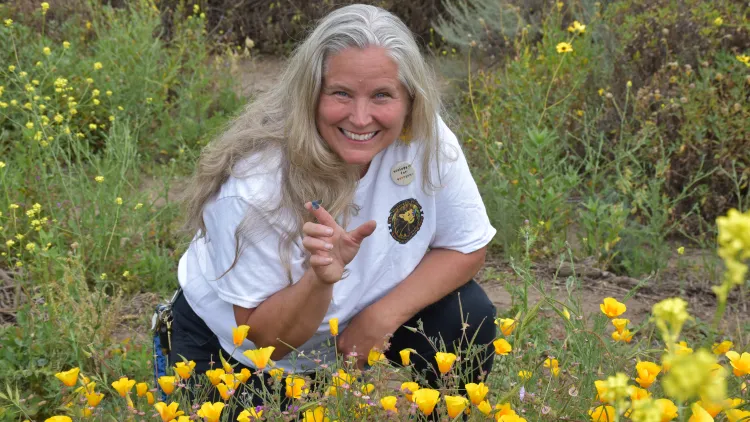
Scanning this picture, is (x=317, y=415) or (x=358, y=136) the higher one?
(x=358, y=136)

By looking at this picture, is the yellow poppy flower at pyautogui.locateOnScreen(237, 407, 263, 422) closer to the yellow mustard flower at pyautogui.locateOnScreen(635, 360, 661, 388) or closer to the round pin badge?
the yellow mustard flower at pyautogui.locateOnScreen(635, 360, 661, 388)

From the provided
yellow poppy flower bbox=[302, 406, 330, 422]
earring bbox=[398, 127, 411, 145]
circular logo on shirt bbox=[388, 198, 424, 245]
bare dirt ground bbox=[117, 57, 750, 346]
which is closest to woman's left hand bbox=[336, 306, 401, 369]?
circular logo on shirt bbox=[388, 198, 424, 245]

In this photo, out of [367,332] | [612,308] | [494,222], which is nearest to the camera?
[612,308]

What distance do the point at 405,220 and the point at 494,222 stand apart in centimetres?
149

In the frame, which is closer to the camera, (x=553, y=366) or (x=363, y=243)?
(x=553, y=366)

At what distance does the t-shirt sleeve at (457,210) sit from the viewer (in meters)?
2.43

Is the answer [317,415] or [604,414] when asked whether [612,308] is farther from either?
[317,415]

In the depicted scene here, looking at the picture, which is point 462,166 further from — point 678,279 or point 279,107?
point 678,279

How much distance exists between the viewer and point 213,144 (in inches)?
99.4

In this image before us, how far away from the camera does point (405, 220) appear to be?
7.79 ft

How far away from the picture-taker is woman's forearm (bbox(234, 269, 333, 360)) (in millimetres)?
2000

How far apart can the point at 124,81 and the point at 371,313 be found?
313cm

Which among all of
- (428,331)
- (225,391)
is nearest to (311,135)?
(428,331)

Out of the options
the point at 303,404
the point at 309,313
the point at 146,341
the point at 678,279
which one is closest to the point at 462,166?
the point at 309,313
